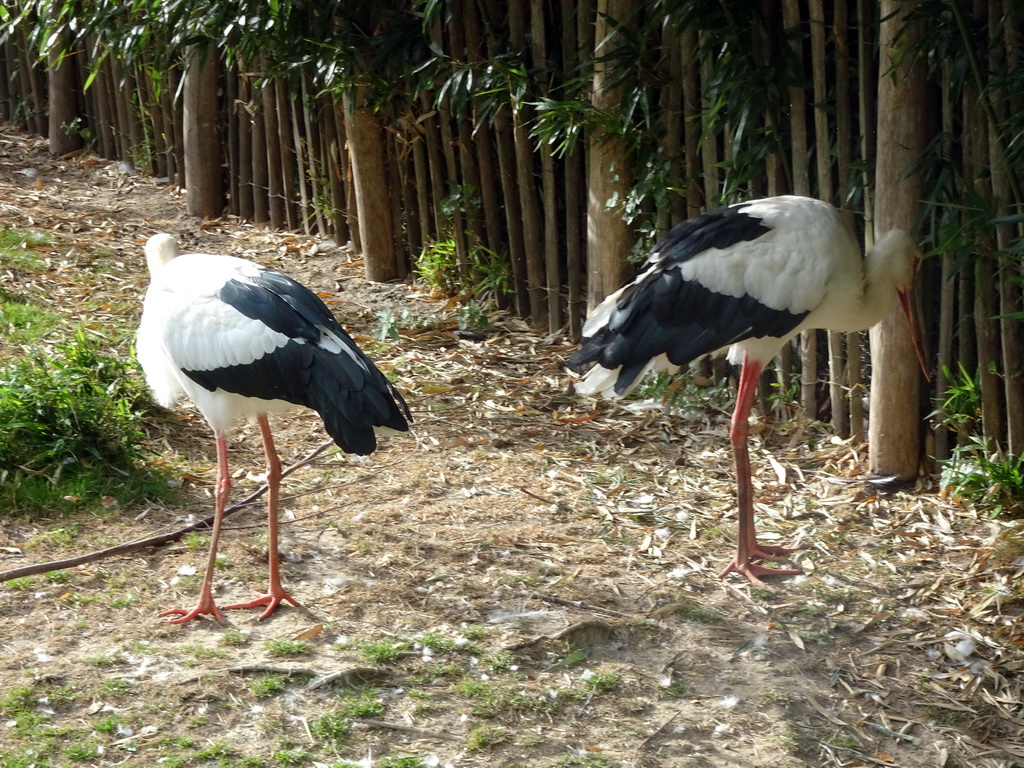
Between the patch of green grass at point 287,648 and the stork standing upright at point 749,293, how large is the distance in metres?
1.50

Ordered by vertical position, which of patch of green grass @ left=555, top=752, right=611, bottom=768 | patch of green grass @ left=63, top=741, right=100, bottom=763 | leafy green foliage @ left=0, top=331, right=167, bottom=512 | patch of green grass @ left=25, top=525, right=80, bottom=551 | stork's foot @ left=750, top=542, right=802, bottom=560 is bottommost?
patch of green grass @ left=555, top=752, right=611, bottom=768

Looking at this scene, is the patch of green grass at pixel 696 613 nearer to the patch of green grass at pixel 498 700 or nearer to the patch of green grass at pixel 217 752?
the patch of green grass at pixel 498 700

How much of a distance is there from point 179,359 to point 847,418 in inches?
108

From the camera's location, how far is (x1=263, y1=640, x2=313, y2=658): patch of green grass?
11.5 feet

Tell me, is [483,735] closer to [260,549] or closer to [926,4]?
[260,549]

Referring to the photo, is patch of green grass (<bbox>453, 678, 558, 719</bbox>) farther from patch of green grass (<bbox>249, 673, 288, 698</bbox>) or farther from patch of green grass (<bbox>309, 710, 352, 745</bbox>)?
patch of green grass (<bbox>249, 673, 288, 698</bbox>)

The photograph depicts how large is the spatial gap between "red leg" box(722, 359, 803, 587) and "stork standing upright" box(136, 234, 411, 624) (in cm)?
125

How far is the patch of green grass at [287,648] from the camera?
3510 millimetres

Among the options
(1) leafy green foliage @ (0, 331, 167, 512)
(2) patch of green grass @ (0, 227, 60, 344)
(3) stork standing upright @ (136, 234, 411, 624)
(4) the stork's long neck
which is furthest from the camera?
(2) patch of green grass @ (0, 227, 60, 344)

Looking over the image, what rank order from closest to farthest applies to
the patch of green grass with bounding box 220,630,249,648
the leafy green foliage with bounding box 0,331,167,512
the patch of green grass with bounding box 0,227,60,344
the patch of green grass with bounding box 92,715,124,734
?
the patch of green grass with bounding box 92,715,124,734 → the patch of green grass with bounding box 220,630,249,648 → the leafy green foliage with bounding box 0,331,167,512 → the patch of green grass with bounding box 0,227,60,344

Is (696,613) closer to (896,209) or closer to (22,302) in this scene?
(896,209)

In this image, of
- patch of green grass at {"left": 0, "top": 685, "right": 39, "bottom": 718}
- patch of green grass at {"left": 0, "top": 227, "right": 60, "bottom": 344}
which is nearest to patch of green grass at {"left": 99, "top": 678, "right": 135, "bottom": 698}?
patch of green grass at {"left": 0, "top": 685, "right": 39, "bottom": 718}

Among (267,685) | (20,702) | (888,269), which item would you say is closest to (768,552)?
(888,269)

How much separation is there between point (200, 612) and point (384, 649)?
64 centimetres
